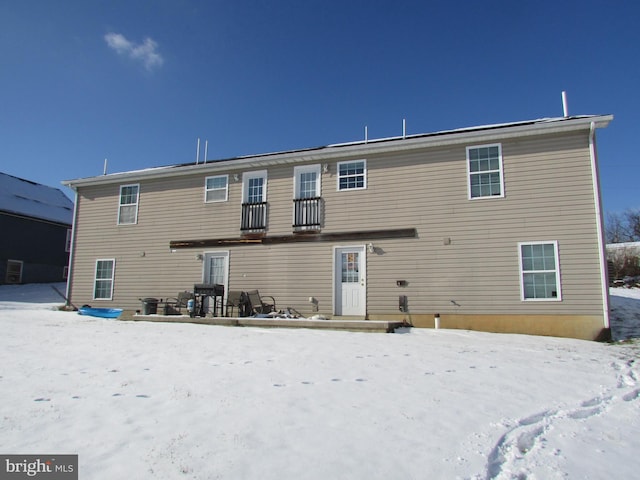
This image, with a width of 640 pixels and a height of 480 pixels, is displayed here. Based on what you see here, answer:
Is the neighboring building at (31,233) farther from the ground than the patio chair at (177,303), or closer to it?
farther from the ground

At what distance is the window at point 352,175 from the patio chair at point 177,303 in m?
5.63

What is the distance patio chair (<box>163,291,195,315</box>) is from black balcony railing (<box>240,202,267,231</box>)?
2.64 meters

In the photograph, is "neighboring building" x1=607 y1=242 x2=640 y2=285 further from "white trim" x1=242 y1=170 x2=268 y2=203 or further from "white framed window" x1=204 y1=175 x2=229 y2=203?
"white framed window" x1=204 y1=175 x2=229 y2=203

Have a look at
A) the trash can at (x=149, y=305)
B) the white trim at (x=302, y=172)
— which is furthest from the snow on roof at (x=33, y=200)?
the white trim at (x=302, y=172)

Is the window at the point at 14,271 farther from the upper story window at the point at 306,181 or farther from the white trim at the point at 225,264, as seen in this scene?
the upper story window at the point at 306,181

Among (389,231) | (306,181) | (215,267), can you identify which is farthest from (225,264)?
(389,231)

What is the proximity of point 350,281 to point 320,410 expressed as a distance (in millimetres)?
7653

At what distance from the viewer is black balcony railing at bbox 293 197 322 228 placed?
476 inches

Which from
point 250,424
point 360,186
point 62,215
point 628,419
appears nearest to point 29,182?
point 62,215

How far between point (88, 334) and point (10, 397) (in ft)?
15.5

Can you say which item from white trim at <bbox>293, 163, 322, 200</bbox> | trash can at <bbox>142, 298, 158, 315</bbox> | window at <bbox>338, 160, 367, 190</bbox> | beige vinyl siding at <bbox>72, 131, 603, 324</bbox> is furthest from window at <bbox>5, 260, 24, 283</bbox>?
window at <bbox>338, 160, 367, 190</bbox>

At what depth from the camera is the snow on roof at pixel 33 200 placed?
78.8 feet

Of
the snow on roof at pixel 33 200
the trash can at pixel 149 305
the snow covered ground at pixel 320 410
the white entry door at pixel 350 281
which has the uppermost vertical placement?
the snow on roof at pixel 33 200

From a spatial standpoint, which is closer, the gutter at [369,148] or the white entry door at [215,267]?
the gutter at [369,148]
